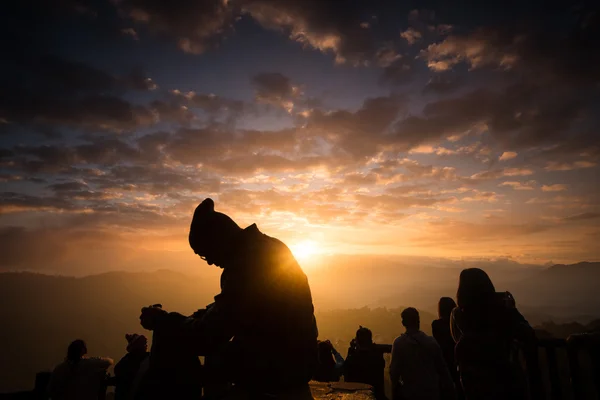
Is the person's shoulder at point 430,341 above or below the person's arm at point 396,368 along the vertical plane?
above

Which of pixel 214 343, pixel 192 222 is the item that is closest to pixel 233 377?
pixel 214 343

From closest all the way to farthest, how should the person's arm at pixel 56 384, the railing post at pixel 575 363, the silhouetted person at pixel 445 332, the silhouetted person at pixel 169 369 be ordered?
the silhouetted person at pixel 169 369 → the railing post at pixel 575 363 → the person's arm at pixel 56 384 → the silhouetted person at pixel 445 332

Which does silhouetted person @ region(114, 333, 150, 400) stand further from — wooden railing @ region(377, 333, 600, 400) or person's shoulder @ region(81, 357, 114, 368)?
wooden railing @ region(377, 333, 600, 400)

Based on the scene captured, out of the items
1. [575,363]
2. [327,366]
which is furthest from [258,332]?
[327,366]

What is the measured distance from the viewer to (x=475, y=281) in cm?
395

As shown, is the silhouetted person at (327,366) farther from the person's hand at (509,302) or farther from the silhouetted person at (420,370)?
the person's hand at (509,302)

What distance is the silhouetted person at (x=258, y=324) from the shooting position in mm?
2609

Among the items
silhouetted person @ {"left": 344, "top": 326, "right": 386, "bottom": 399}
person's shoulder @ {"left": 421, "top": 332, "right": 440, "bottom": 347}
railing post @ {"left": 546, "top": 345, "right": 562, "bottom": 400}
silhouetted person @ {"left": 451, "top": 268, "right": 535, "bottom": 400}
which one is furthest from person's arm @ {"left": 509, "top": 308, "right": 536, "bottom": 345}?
silhouetted person @ {"left": 344, "top": 326, "right": 386, "bottom": 399}

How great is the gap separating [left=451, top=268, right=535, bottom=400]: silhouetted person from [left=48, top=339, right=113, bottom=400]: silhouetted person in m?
6.77

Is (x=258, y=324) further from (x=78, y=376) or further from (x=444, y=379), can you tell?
(x=78, y=376)

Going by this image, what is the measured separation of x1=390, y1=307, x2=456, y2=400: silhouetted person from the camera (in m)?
4.98

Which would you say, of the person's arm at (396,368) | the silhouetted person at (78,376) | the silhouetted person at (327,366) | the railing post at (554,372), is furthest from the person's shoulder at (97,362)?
the railing post at (554,372)

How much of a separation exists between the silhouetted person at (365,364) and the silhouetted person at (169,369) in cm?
501

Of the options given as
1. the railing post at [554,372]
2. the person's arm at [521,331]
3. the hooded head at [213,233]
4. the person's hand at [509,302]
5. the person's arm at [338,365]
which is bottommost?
the person's arm at [338,365]
